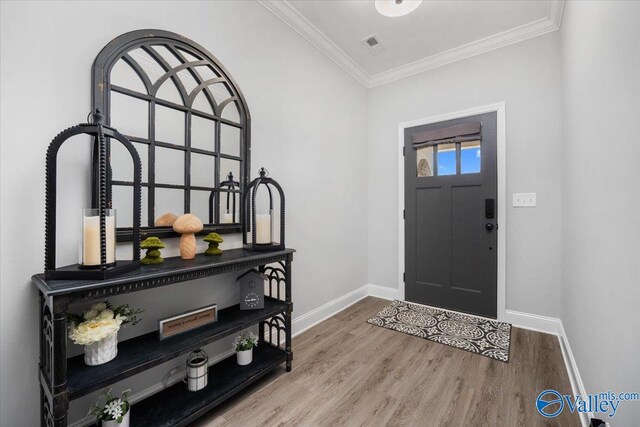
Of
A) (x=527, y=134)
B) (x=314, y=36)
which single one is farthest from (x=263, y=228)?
(x=527, y=134)

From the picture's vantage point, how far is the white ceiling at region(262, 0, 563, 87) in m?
2.31

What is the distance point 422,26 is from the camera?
255cm

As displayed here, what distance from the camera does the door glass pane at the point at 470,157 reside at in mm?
2844

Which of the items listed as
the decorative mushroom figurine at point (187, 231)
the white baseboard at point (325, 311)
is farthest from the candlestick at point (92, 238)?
the white baseboard at point (325, 311)

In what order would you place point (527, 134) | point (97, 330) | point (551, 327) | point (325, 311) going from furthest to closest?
point (325, 311) → point (527, 134) → point (551, 327) → point (97, 330)

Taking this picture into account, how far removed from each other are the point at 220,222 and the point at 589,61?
2362mm

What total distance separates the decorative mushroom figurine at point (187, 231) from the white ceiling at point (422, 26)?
1.84 m

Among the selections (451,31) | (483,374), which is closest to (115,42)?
(451,31)

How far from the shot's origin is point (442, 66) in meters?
3.07

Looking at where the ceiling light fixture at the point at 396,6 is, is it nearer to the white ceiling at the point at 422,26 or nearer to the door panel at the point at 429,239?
the white ceiling at the point at 422,26

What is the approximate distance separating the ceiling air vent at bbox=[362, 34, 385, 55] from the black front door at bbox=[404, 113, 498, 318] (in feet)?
3.11

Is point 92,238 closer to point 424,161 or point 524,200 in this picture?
point 424,161

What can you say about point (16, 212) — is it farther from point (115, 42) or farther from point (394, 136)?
point (394, 136)

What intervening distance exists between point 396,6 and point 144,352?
257 centimetres
